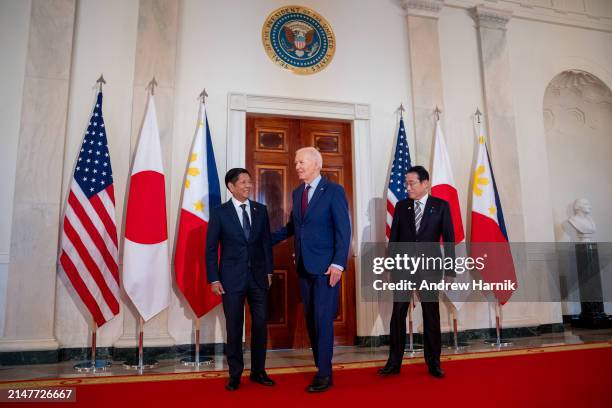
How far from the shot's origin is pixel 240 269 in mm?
3098

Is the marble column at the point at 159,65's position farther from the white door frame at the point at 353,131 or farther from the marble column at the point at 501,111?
the marble column at the point at 501,111

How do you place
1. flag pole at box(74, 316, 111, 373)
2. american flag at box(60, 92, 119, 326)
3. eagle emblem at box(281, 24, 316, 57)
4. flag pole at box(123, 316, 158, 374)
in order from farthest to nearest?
1. eagle emblem at box(281, 24, 316, 57)
2. american flag at box(60, 92, 119, 326)
3. flag pole at box(123, 316, 158, 374)
4. flag pole at box(74, 316, 111, 373)

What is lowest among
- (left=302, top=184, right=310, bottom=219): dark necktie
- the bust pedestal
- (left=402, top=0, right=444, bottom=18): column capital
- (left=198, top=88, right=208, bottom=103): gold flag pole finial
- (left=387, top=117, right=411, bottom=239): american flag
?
the bust pedestal

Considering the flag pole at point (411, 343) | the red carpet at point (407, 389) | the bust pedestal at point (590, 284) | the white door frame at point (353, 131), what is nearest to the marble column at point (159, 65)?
the white door frame at point (353, 131)

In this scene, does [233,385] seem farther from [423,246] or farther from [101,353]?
[101,353]

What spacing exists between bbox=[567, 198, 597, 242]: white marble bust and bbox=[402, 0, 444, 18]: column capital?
3299 millimetres

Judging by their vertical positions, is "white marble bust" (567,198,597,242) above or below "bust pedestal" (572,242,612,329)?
above

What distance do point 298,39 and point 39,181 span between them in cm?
315

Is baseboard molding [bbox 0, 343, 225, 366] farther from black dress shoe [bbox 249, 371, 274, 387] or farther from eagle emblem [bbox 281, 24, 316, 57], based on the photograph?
eagle emblem [bbox 281, 24, 316, 57]

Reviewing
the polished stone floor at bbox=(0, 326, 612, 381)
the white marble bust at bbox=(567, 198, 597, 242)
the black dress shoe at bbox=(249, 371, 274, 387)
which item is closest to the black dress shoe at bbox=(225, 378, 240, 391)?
the black dress shoe at bbox=(249, 371, 274, 387)

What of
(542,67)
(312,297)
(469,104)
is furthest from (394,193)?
(542,67)

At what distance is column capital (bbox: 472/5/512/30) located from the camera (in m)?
5.93

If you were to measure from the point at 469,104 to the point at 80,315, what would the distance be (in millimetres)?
5111

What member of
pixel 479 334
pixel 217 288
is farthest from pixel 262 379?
pixel 479 334
